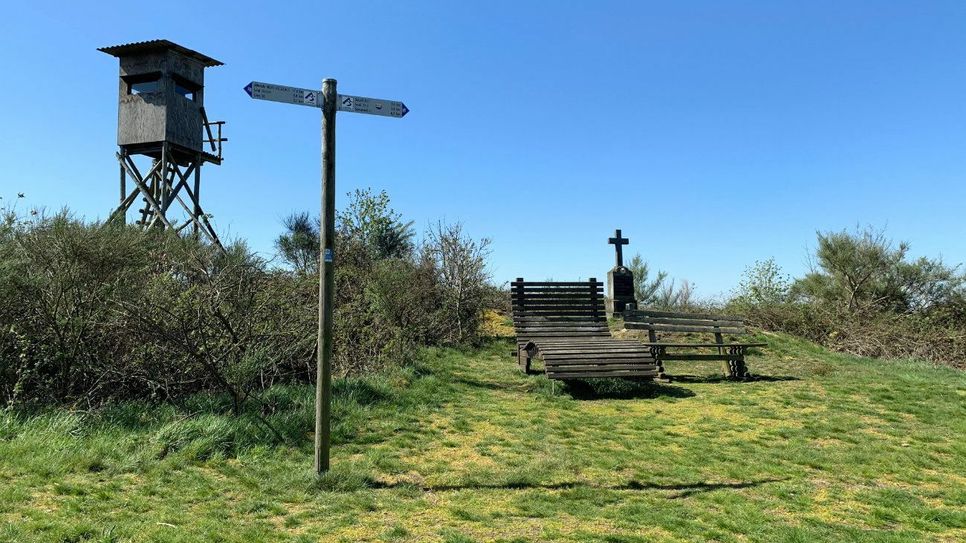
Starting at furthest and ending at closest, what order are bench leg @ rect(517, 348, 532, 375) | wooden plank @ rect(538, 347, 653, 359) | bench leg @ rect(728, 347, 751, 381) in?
bench leg @ rect(517, 348, 532, 375), bench leg @ rect(728, 347, 751, 381), wooden plank @ rect(538, 347, 653, 359)

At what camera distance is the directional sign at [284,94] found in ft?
15.3

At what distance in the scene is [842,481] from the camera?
4875mm

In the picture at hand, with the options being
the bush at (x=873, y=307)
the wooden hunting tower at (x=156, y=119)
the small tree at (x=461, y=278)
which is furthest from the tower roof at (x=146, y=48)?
the bush at (x=873, y=307)

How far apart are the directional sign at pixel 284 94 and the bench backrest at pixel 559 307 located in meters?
A: 7.83

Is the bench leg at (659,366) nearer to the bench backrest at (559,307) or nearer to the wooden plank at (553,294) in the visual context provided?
the bench backrest at (559,307)

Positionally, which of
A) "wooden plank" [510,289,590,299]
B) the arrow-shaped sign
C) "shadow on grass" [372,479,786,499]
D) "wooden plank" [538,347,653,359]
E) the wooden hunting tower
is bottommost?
"shadow on grass" [372,479,786,499]

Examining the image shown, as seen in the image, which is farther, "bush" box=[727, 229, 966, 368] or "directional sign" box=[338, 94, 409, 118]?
"bush" box=[727, 229, 966, 368]

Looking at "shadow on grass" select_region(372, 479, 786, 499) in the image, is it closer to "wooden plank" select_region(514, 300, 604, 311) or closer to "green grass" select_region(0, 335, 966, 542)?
"green grass" select_region(0, 335, 966, 542)

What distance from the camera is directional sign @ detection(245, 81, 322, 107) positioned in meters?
4.66

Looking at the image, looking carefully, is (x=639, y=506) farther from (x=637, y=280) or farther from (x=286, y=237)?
(x=637, y=280)

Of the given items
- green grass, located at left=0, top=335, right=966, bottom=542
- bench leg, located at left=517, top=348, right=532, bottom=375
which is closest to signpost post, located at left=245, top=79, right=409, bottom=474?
green grass, located at left=0, top=335, right=966, bottom=542

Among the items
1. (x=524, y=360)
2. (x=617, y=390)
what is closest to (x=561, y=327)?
(x=524, y=360)

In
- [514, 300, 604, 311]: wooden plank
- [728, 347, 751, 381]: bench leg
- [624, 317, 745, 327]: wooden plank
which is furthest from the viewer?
[514, 300, 604, 311]: wooden plank

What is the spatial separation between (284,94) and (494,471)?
3.74 metres
